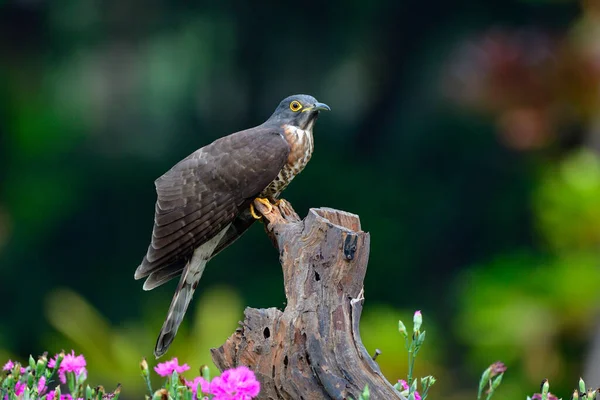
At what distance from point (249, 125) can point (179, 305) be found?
11139mm

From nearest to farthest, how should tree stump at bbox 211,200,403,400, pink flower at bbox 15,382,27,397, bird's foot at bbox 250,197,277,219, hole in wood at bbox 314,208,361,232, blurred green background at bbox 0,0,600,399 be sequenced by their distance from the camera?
1. pink flower at bbox 15,382,27,397
2. tree stump at bbox 211,200,403,400
3. hole in wood at bbox 314,208,361,232
4. bird's foot at bbox 250,197,277,219
5. blurred green background at bbox 0,0,600,399

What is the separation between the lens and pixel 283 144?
4891mm

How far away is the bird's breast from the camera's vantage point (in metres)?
4.93

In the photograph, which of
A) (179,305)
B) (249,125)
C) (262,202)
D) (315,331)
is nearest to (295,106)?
(262,202)

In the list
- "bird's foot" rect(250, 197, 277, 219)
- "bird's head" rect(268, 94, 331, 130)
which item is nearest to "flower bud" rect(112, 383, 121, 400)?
"bird's foot" rect(250, 197, 277, 219)

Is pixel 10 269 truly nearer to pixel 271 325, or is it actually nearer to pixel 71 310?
pixel 71 310

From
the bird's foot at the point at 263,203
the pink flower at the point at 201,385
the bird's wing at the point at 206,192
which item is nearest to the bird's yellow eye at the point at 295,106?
the bird's wing at the point at 206,192

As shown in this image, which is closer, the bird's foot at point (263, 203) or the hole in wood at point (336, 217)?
the hole in wood at point (336, 217)

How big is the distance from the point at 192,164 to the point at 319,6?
463 inches

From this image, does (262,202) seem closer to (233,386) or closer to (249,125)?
(233,386)

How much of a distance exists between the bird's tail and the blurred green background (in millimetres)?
7511

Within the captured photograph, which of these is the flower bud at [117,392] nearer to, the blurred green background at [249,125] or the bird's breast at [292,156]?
the bird's breast at [292,156]

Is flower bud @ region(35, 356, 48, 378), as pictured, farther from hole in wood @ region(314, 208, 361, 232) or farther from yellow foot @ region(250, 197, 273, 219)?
yellow foot @ region(250, 197, 273, 219)

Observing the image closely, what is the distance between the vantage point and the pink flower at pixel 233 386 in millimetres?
3117
